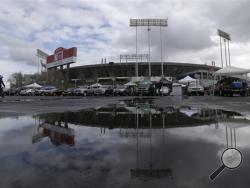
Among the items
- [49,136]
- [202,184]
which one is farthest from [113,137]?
[202,184]

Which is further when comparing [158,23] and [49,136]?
[158,23]

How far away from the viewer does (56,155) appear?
16.5 feet

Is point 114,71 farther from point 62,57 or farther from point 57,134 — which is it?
point 57,134

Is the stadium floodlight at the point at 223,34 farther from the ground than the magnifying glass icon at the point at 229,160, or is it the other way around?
the stadium floodlight at the point at 223,34

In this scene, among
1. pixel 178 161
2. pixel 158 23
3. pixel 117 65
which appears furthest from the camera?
pixel 117 65

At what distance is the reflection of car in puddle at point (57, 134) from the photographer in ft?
20.7

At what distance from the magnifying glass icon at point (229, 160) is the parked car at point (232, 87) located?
29981mm

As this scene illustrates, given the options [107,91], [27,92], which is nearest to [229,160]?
[107,91]

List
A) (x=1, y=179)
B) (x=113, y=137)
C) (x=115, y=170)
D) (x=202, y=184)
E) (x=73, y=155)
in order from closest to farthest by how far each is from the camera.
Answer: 1. (x=202, y=184)
2. (x=1, y=179)
3. (x=115, y=170)
4. (x=73, y=155)
5. (x=113, y=137)

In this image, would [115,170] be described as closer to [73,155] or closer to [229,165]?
[73,155]

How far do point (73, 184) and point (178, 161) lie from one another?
1.86 meters

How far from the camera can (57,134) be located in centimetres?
713

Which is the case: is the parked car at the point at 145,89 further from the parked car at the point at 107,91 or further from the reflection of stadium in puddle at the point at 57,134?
the reflection of stadium in puddle at the point at 57,134

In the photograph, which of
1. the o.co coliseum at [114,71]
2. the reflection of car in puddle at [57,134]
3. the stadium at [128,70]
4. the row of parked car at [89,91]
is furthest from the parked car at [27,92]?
the reflection of car in puddle at [57,134]
